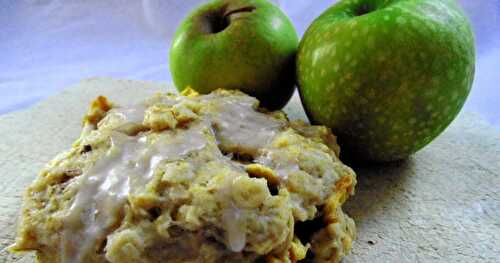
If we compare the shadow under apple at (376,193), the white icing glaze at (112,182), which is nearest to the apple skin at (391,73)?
the shadow under apple at (376,193)

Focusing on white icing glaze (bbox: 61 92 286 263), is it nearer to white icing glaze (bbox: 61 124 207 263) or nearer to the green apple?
white icing glaze (bbox: 61 124 207 263)

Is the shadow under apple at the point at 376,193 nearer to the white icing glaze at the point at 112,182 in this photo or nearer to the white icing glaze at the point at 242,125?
the white icing glaze at the point at 242,125

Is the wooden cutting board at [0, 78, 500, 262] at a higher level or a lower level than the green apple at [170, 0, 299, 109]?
lower

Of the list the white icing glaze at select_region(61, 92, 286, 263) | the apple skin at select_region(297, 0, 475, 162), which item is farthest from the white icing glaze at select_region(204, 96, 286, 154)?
the apple skin at select_region(297, 0, 475, 162)

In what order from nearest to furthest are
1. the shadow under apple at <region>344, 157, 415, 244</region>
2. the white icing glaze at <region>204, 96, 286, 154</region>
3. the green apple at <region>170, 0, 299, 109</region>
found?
the white icing glaze at <region>204, 96, 286, 154</region> < the shadow under apple at <region>344, 157, 415, 244</region> < the green apple at <region>170, 0, 299, 109</region>

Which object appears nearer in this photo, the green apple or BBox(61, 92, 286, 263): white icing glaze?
BBox(61, 92, 286, 263): white icing glaze

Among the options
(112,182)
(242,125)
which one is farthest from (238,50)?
(112,182)
